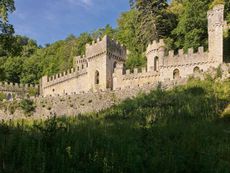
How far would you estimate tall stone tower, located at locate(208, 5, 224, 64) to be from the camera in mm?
38188

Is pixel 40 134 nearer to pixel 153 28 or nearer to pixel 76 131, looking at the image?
pixel 76 131

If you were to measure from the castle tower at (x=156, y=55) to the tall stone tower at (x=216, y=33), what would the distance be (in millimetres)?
4820

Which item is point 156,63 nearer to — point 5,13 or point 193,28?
point 193,28

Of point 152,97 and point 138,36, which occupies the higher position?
point 138,36

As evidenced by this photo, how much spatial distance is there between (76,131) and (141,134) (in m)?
2.21

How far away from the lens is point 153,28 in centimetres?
5212

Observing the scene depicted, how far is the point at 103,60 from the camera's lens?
148ft

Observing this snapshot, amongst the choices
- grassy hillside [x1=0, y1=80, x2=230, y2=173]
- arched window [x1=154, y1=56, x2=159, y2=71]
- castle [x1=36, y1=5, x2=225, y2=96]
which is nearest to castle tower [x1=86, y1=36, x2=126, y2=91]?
castle [x1=36, y1=5, x2=225, y2=96]

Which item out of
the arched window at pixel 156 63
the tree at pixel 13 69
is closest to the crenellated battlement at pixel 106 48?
the arched window at pixel 156 63

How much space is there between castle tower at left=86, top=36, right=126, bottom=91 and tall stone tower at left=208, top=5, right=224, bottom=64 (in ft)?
36.1

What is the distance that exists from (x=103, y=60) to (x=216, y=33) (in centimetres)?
1213

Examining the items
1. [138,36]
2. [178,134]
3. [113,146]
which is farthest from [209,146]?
[138,36]

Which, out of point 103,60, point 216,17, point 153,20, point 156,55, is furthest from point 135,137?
point 153,20

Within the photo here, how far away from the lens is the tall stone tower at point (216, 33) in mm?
38188
